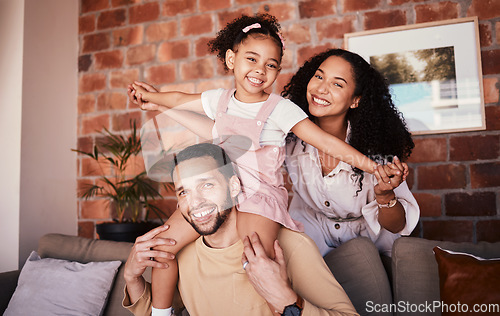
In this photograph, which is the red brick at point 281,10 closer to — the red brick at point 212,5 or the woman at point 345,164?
the red brick at point 212,5

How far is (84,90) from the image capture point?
307cm

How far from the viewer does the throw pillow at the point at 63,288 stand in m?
1.75

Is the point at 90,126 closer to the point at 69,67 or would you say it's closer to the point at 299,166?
the point at 69,67

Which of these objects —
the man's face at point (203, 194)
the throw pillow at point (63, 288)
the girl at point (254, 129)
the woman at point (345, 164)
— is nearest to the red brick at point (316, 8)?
the woman at point (345, 164)

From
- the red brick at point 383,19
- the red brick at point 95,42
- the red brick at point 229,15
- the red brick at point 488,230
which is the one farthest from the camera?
the red brick at point 95,42

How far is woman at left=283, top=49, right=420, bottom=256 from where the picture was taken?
1.77 metres

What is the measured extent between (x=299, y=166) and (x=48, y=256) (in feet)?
4.38

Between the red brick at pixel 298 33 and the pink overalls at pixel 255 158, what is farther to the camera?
the red brick at pixel 298 33

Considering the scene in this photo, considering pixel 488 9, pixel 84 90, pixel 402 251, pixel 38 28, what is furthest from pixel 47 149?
pixel 488 9

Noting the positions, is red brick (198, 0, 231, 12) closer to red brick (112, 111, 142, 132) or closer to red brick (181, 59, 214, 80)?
red brick (181, 59, 214, 80)

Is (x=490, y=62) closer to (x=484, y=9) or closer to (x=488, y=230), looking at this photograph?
(x=484, y=9)

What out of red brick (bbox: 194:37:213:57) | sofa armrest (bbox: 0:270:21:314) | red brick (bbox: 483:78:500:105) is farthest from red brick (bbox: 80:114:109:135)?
red brick (bbox: 483:78:500:105)

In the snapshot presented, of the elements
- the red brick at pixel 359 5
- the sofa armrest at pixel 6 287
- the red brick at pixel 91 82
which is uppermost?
the red brick at pixel 359 5

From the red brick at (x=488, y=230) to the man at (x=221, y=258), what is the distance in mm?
1344
